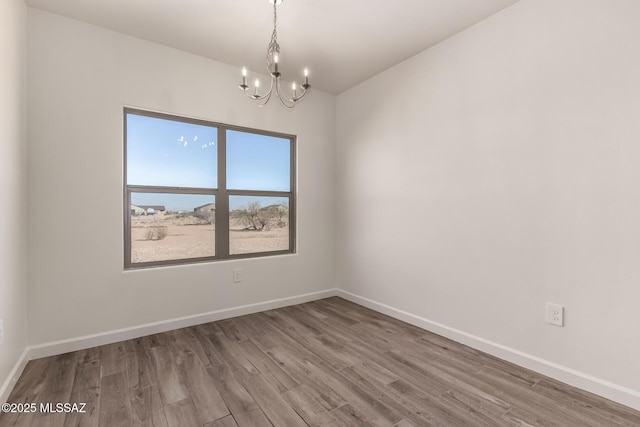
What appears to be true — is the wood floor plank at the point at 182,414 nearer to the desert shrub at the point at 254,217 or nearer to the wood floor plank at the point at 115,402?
the wood floor plank at the point at 115,402

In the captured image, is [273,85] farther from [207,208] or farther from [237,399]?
[237,399]

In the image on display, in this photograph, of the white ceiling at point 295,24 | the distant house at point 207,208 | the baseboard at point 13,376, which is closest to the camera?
the baseboard at point 13,376

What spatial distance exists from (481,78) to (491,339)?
2145mm

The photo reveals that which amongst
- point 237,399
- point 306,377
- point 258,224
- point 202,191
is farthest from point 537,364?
point 202,191

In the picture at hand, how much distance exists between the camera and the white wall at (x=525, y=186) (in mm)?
1836

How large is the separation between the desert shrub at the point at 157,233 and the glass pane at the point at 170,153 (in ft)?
1.41

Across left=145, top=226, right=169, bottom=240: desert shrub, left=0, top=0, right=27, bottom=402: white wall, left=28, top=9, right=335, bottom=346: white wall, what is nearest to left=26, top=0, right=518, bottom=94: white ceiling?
left=28, top=9, right=335, bottom=346: white wall

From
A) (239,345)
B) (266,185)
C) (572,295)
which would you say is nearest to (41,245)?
(239,345)

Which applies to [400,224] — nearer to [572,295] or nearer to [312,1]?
[572,295]

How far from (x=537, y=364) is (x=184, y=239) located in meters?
3.21

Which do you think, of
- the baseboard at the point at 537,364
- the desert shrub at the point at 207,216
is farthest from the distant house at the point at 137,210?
the baseboard at the point at 537,364

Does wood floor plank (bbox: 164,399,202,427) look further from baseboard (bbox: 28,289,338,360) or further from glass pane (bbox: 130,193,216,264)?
glass pane (bbox: 130,193,216,264)

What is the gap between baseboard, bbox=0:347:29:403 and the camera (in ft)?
5.93

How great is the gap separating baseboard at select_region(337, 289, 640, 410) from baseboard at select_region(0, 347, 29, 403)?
3.07 meters
